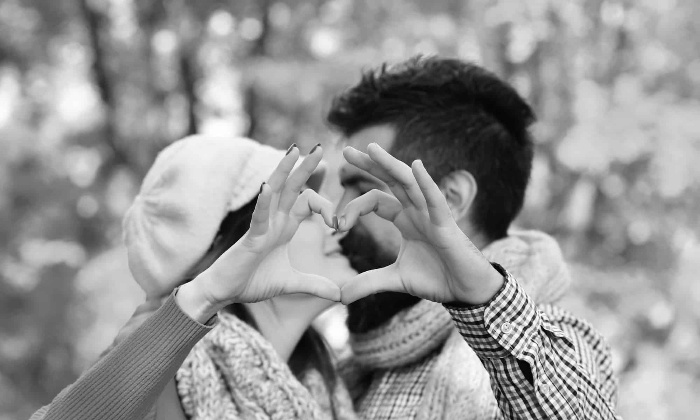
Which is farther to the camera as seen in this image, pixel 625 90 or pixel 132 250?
pixel 625 90

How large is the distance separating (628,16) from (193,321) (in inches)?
129

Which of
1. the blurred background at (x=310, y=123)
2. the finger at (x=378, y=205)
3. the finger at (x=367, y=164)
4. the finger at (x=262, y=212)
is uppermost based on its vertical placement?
the finger at (x=367, y=164)

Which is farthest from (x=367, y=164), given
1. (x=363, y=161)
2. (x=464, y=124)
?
(x=464, y=124)

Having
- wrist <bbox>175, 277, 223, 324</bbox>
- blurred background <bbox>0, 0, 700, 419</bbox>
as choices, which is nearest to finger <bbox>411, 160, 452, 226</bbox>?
wrist <bbox>175, 277, 223, 324</bbox>

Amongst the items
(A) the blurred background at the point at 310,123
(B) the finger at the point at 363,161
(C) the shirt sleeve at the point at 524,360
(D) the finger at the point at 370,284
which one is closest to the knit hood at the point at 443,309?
(C) the shirt sleeve at the point at 524,360

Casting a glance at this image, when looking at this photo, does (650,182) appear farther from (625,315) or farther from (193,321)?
(193,321)

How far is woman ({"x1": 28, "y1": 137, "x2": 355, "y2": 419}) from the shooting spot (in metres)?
1.14

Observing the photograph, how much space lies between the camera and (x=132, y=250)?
1.60 metres

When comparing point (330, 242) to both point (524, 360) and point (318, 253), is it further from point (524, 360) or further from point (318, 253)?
point (524, 360)

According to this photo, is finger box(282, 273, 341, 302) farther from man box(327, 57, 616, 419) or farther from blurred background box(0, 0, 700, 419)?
blurred background box(0, 0, 700, 419)

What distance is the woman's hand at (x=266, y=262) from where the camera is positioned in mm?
1127

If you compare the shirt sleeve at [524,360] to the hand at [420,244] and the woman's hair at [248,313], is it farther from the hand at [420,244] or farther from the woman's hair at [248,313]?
the woman's hair at [248,313]

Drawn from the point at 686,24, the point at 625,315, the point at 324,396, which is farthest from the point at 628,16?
the point at 324,396

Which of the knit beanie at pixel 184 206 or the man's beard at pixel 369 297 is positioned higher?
Answer: the knit beanie at pixel 184 206
